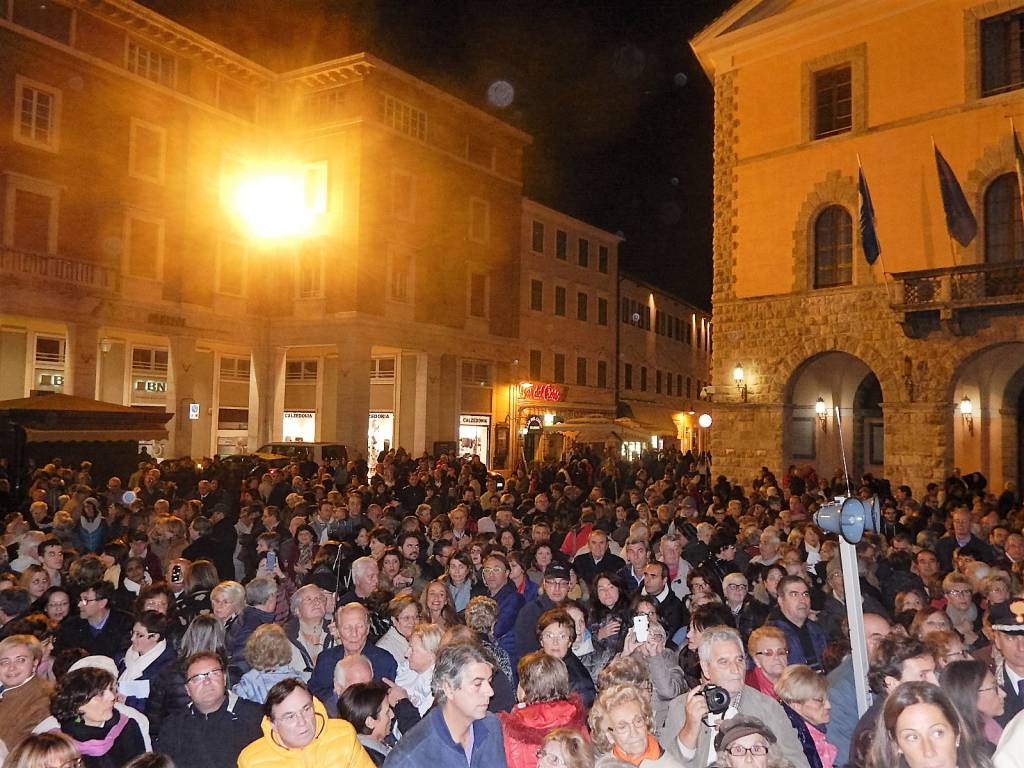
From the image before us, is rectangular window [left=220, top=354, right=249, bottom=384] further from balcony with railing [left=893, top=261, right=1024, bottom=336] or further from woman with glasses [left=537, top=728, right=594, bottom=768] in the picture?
woman with glasses [left=537, top=728, right=594, bottom=768]

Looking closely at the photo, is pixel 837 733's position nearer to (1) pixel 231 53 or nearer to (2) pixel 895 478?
(2) pixel 895 478

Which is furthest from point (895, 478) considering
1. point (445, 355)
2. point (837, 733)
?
point (445, 355)

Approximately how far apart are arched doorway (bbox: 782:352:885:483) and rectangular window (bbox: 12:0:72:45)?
977 inches

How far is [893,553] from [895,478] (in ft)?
42.1

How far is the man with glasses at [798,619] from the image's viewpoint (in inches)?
251

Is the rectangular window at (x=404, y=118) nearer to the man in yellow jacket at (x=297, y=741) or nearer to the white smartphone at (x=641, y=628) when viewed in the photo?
the white smartphone at (x=641, y=628)

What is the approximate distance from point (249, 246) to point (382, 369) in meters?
7.54

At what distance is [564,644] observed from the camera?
5355 mm

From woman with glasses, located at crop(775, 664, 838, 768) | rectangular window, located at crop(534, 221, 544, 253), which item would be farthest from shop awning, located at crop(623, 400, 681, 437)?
woman with glasses, located at crop(775, 664, 838, 768)

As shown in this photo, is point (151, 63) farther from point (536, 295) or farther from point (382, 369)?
point (536, 295)

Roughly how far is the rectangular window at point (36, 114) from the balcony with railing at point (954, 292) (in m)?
25.0

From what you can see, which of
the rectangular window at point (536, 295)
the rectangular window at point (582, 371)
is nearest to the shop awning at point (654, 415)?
the rectangular window at point (582, 371)

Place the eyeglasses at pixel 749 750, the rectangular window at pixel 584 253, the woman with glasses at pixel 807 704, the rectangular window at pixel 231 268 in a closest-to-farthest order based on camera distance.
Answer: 1. the eyeglasses at pixel 749 750
2. the woman with glasses at pixel 807 704
3. the rectangular window at pixel 231 268
4. the rectangular window at pixel 584 253

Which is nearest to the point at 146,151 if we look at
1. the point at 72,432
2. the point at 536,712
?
the point at 72,432
